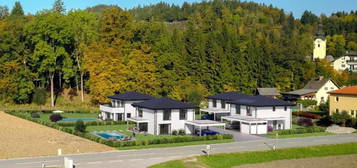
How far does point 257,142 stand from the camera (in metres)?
46.7

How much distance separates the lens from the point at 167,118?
5312cm

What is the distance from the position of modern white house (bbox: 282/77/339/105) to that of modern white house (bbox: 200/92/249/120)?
17.4 metres

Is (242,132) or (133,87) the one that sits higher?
(133,87)

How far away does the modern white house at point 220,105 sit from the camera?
208 feet

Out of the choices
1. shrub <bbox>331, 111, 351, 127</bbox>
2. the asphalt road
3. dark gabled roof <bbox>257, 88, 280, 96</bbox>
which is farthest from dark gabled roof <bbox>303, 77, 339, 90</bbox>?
the asphalt road

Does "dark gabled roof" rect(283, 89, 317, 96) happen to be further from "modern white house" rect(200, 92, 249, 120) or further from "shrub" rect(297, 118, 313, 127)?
"shrub" rect(297, 118, 313, 127)

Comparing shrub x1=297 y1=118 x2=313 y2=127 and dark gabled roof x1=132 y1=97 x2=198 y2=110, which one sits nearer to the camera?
dark gabled roof x1=132 y1=97 x2=198 y2=110

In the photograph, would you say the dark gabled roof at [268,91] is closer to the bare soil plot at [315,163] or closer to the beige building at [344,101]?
the beige building at [344,101]

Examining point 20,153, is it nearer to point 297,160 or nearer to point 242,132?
point 297,160

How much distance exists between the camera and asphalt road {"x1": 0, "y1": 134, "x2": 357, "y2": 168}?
34625 millimetres

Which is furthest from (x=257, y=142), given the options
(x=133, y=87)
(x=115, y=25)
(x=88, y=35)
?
(x=88, y=35)

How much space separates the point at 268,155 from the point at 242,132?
14229 mm

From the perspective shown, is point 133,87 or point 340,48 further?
point 340,48

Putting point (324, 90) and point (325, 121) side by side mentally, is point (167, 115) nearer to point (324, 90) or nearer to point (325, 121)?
point (325, 121)
